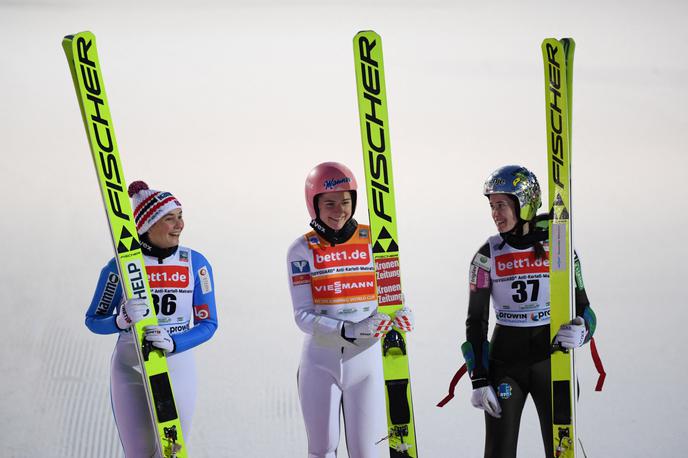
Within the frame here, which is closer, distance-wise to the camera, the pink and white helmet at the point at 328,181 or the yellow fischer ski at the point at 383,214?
the yellow fischer ski at the point at 383,214

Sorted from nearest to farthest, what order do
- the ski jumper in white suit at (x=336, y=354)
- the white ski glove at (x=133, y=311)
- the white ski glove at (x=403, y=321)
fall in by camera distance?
the white ski glove at (x=133, y=311)
the white ski glove at (x=403, y=321)
the ski jumper in white suit at (x=336, y=354)

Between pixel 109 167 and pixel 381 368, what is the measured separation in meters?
1.73

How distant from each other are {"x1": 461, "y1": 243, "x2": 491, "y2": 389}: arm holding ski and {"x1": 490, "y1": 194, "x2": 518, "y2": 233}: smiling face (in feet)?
0.47

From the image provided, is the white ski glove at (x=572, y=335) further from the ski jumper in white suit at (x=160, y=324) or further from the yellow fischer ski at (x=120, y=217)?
the yellow fischer ski at (x=120, y=217)

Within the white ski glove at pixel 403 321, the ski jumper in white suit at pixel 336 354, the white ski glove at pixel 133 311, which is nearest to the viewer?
the white ski glove at pixel 133 311

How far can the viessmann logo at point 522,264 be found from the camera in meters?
4.92

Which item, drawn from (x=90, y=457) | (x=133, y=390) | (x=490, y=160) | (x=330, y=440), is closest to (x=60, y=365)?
(x=90, y=457)

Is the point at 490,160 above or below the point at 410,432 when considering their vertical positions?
above

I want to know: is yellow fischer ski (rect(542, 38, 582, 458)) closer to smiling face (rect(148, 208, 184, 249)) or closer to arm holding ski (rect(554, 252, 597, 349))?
arm holding ski (rect(554, 252, 597, 349))

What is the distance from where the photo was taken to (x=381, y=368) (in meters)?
4.94

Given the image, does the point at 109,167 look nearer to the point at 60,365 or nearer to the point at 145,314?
the point at 145,314

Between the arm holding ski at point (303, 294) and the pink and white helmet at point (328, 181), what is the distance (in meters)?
0.25

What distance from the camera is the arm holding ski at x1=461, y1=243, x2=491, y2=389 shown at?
4961mm

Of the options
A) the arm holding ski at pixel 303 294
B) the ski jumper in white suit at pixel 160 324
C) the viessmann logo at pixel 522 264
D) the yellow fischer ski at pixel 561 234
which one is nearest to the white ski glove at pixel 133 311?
the ski jumper in white suit at pixel 160 324
